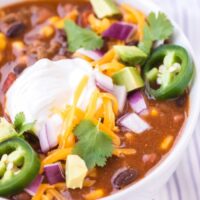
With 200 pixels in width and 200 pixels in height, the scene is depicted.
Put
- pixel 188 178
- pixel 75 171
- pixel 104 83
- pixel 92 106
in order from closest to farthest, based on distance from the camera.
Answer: pixel 75 171 < pixel 92 106 < pixel 104 83 < pixel 188 178

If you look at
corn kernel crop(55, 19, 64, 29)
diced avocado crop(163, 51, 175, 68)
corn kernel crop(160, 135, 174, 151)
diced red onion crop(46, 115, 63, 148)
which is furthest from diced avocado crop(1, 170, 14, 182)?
corn kernel crop(55, 19, 64, 29)

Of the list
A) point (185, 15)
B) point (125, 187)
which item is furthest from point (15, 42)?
point (185, 15)

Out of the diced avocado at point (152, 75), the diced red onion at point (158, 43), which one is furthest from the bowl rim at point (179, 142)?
the diced avocado at point (152, 75)

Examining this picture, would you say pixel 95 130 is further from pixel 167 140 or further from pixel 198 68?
pixel 198 68

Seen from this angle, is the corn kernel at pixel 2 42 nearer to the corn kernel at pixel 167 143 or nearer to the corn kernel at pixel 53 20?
the corn kernel at pixel 53 20

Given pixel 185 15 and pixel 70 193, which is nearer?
pixel 70 193

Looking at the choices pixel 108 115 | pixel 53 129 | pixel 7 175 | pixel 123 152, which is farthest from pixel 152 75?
pixel 7 175

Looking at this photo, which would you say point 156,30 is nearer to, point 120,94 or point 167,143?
point 120,94
